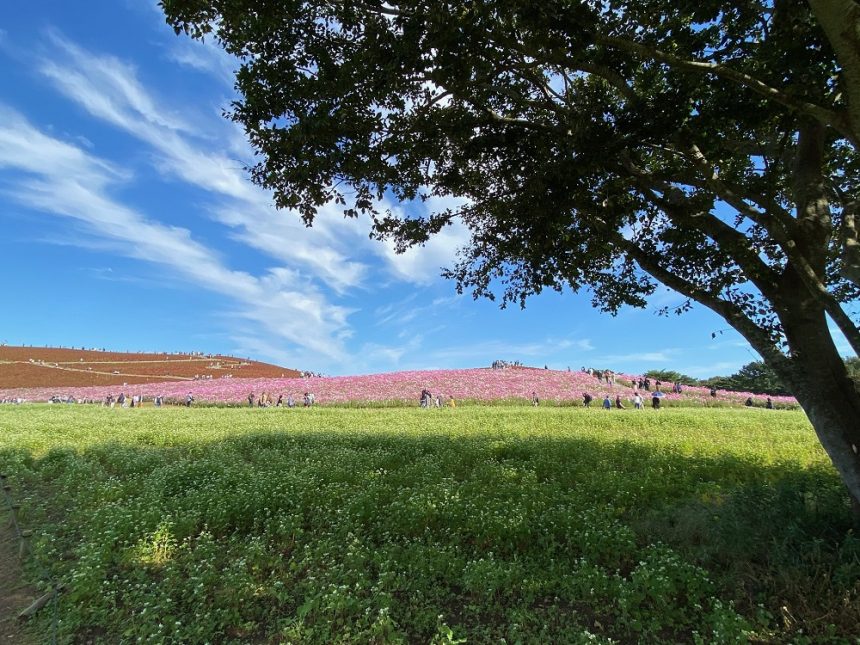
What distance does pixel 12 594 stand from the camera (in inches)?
234

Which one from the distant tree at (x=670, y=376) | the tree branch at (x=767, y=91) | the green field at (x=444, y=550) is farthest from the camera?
the distant tree at (x=670, y=376)

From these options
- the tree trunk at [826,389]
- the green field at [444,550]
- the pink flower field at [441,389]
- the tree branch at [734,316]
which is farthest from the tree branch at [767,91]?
the pink flower field at [441,389]

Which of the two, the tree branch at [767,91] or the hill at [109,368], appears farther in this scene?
the hill at [109,368]

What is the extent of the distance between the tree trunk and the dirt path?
31.6 ft

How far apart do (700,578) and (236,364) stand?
77.1 m

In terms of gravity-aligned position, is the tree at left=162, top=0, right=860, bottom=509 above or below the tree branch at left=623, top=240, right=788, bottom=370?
above

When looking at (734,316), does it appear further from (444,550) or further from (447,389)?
(447,389)

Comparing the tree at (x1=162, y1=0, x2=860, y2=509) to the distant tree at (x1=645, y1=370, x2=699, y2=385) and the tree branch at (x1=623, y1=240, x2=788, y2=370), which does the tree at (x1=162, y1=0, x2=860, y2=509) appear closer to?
the tree branch at (x1=623, y1=240, x2=788, y2=370)

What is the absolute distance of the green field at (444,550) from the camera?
495 cm

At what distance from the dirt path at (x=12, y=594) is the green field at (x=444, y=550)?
204 millimetres

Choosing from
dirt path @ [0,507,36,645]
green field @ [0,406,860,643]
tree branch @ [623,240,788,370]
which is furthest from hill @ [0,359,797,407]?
dirt path @ [0,507,36,645]

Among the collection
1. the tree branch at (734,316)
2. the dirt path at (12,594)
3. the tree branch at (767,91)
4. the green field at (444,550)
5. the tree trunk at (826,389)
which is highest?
the tree branch at (767,91)

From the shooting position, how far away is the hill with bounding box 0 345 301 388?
61.6 metres

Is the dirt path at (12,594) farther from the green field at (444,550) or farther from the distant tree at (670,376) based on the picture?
the distant tree at (670,376)
